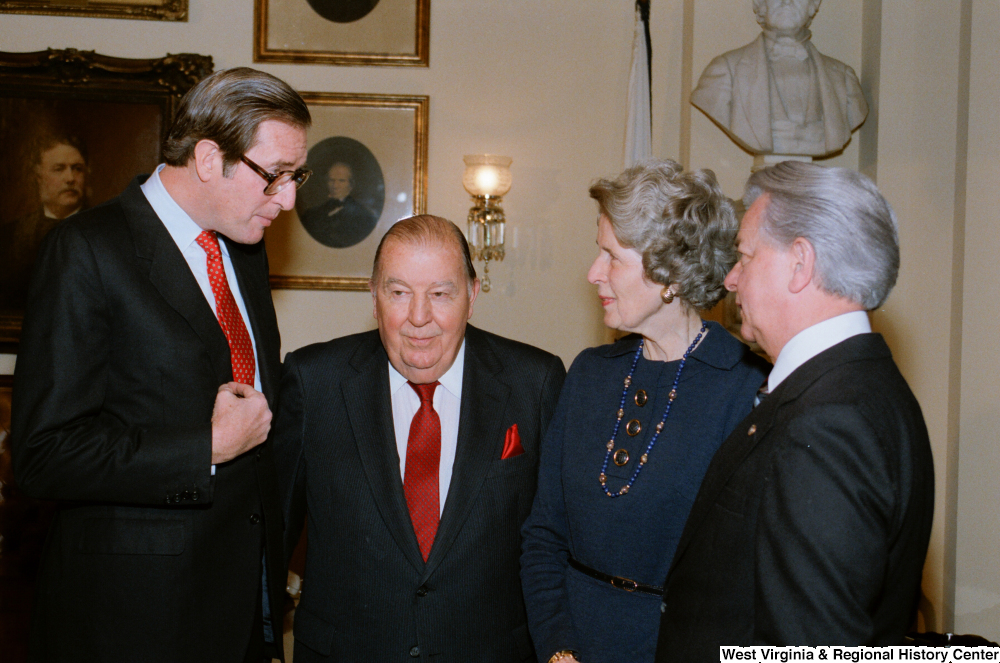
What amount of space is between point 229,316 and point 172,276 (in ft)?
0.64

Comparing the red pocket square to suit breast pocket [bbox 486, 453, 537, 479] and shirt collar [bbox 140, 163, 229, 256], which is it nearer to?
suit breast pocket [bbox 486, 453, 537, 479]

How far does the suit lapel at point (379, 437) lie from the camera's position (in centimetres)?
199

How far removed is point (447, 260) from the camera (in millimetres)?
2084

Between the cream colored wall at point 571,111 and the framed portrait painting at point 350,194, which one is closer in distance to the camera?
the cream colored wall at point 571,111

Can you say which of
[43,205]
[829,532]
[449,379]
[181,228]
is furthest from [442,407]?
[43,205]

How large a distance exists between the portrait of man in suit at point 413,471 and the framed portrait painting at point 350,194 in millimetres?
2412

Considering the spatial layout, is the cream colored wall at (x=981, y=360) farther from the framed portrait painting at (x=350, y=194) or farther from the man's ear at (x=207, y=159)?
the man's ear at (x=207, y=159)

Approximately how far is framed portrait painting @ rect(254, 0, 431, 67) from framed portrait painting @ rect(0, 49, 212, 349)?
46 cm

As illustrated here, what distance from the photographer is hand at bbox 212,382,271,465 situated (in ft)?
6.10

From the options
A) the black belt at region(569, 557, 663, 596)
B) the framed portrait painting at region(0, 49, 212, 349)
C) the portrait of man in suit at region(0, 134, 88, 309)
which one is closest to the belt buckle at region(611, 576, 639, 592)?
the black belt at region(569, 557, 663, 596)

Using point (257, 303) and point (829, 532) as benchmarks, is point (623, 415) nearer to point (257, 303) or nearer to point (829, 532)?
point (829, 532)

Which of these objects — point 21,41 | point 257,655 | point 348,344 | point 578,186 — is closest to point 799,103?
point 578,186

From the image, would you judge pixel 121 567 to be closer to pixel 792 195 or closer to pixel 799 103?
pixel 792 195

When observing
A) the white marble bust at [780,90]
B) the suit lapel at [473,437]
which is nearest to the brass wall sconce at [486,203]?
the white marble bust at [780,90]
